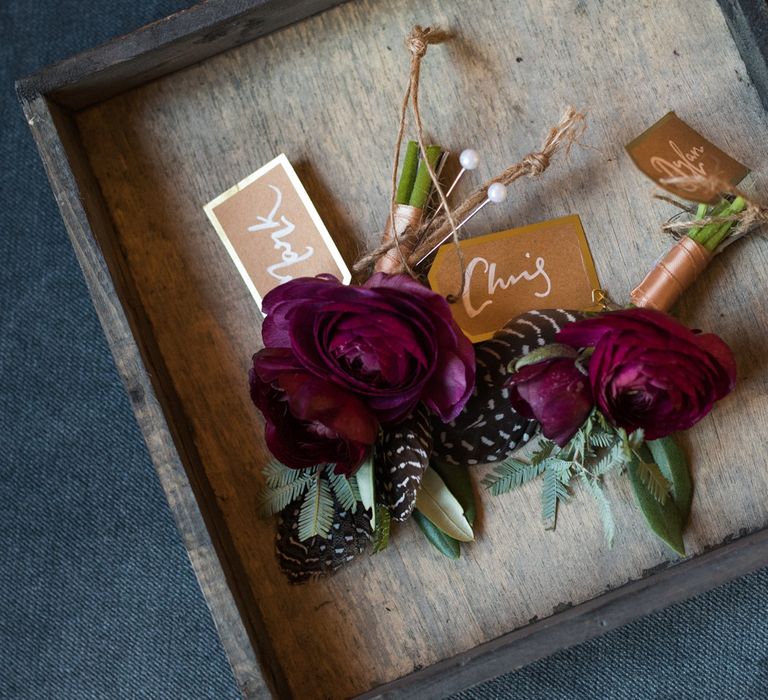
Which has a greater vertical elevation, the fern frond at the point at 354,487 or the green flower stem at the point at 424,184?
the green flower stem at the point at 424,184

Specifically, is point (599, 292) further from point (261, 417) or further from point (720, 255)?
point (261, 417)

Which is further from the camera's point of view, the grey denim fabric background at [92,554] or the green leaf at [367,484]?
the grey denim fabric background at [92,554]

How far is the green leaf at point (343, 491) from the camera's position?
0.65 meters

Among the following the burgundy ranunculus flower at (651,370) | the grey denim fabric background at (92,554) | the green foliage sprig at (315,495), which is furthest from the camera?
the grey denim fabric background at (92,554)

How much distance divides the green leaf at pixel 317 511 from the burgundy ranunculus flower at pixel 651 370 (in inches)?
9.3

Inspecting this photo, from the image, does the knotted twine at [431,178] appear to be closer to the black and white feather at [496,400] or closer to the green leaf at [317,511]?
the black and white feather at [496,400]

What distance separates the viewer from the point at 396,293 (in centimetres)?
55

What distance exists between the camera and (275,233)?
0.70 metres

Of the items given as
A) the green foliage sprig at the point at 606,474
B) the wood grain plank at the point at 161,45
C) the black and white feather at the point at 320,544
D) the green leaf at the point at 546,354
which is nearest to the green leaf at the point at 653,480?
the green foliage sprig at the point at 606,474

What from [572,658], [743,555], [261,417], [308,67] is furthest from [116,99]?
[572,658]

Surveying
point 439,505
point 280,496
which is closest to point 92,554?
point 280,496

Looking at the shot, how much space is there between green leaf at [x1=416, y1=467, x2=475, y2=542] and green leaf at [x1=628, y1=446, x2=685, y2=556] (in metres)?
0.15

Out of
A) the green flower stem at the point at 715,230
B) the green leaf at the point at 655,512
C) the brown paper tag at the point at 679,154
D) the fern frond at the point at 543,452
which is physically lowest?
the green leaf at the point at 655,512

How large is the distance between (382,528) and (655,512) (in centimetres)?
23
